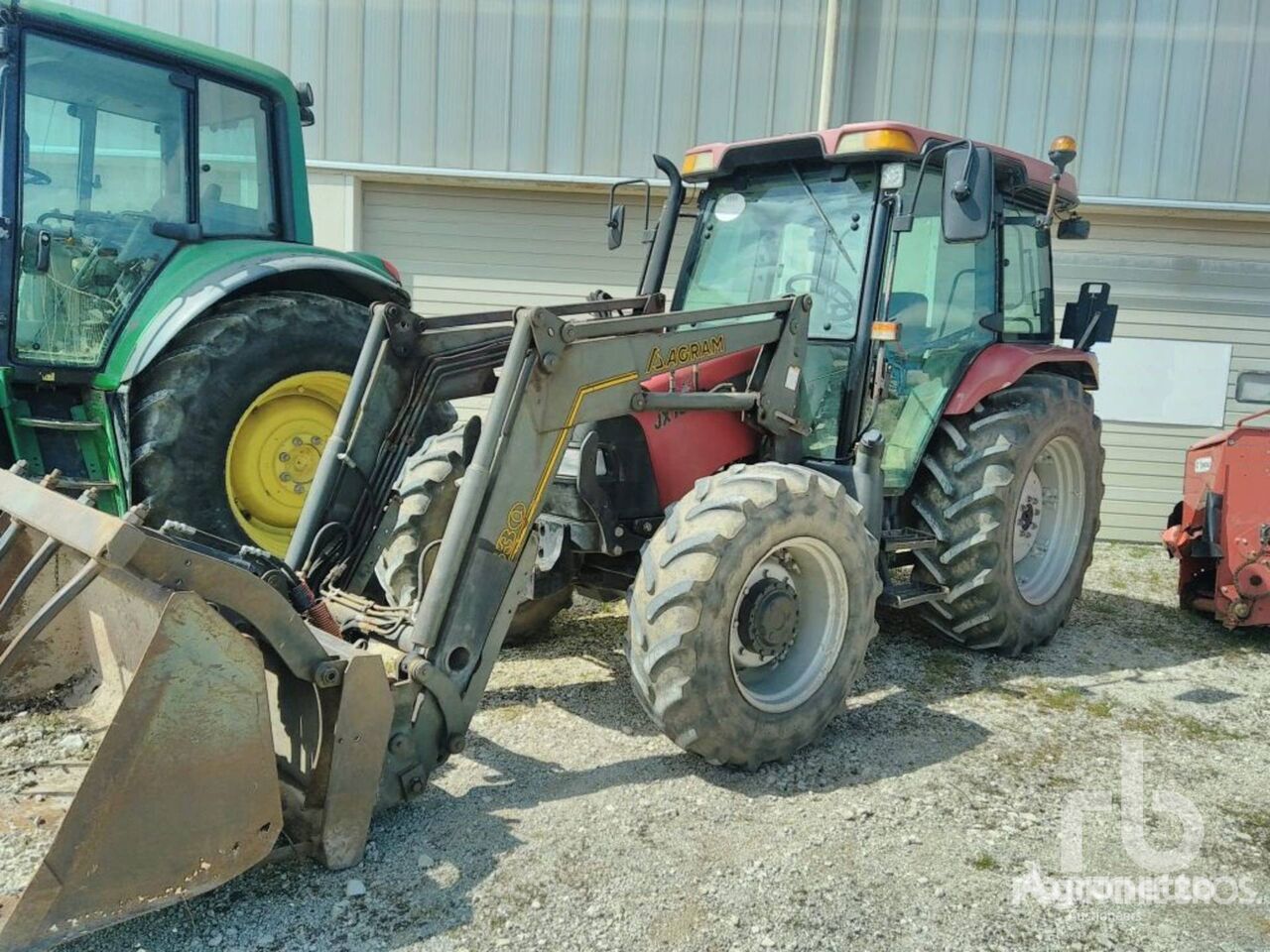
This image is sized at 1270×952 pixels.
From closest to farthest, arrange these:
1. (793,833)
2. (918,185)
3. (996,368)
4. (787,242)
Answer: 1. (793,833)
2. (918,185)
3. (787,242)
4. (996,368)

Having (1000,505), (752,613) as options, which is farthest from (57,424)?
A: (1000,505)

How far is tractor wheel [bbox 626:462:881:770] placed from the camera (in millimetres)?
3195

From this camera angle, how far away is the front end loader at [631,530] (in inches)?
94.9

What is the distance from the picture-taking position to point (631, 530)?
396cm

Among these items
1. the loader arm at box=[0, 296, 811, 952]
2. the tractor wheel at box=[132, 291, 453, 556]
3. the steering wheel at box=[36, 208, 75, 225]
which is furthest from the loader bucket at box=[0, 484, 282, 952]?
the steering wheel at box=[36, 208, 75, 225]

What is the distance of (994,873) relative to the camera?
291 cm

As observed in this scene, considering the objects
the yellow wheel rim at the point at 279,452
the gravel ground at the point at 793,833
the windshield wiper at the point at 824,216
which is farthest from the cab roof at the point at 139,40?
the gravel ground at the point at 793,833

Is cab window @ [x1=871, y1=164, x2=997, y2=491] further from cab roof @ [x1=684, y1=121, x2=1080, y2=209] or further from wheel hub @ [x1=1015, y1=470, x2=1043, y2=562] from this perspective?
wheel hub @ [x1=1015, y1=470, x2=1043, y2=562]

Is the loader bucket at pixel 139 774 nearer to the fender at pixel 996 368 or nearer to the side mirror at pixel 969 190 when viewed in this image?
the side mirror at pixel 969 190

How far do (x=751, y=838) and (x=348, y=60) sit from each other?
718 centimetres

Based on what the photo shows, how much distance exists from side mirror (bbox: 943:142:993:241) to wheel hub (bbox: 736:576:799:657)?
1465mm

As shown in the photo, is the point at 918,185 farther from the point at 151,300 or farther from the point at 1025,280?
the point at 151,300

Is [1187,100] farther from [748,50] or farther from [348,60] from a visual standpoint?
[348,60]

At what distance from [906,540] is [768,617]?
125cm
